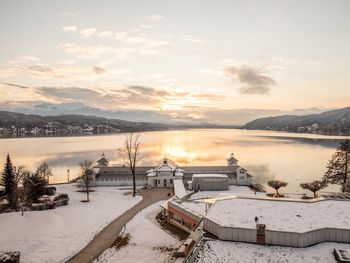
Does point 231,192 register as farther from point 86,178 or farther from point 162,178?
point 86,178

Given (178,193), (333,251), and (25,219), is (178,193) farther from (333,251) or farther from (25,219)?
(333,251)

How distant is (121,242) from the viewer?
93.7ft

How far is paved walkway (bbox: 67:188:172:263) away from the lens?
25.4 meters

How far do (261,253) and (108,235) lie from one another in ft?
50.5

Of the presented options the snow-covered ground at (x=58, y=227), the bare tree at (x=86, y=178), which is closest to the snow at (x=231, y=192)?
the snow-covered ground at (x=58, y=227)

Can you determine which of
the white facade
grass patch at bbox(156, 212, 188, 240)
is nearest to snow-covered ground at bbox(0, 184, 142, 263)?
grass patch at bbox(156, 212, 188, 240)

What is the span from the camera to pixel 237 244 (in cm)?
2233

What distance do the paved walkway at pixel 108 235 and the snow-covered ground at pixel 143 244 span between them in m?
0.76

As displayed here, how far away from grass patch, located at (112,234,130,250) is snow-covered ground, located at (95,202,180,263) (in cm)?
29

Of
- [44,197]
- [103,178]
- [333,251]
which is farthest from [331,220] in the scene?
[103,178]

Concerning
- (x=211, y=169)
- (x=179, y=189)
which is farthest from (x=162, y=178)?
(x=179, y=189)

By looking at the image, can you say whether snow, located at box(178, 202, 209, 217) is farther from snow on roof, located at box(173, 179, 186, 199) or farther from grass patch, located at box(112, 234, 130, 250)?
grass patch, located at box(112, 234, 130, 250)

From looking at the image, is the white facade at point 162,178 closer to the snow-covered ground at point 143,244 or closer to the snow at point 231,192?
the snow at point 231,192

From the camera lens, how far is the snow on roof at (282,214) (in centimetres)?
2325
